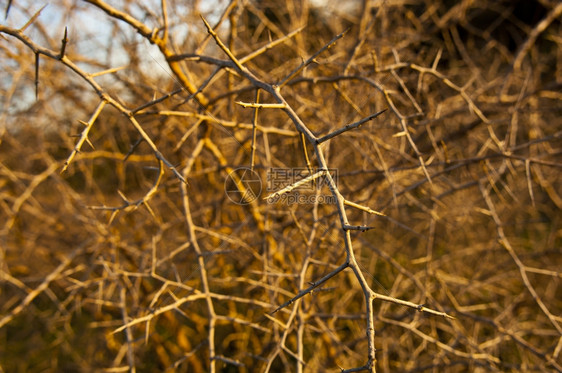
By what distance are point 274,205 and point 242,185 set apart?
0.18 metres

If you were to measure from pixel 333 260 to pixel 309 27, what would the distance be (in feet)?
6.33

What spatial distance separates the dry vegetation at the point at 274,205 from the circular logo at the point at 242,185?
0.02m

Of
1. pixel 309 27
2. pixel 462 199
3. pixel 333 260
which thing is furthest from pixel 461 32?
pixel 333 260

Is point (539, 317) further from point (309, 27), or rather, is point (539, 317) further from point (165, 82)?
point (165, 82)

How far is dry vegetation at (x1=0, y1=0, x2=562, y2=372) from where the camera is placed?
5.34 feet

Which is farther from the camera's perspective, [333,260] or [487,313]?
[487,313]

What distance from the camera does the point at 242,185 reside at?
1.71 meters

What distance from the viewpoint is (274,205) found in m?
1.79

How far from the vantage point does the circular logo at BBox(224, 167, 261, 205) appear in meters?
1.64

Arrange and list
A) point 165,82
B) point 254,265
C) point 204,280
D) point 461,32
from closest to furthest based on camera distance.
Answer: point 204,280, point 254,265, point 165,82, point 461,32

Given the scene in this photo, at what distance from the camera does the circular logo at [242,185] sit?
64.7 inches

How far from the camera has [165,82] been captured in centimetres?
235

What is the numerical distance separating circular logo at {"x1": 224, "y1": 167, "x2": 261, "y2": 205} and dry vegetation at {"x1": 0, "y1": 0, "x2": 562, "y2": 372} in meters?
0.02

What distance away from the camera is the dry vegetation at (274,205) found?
163 centimetres
